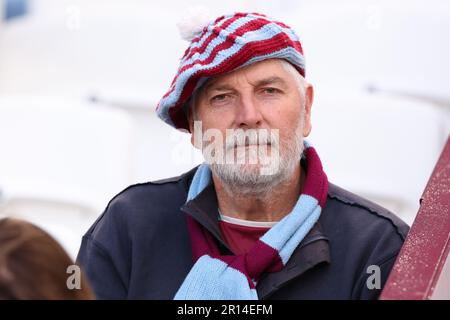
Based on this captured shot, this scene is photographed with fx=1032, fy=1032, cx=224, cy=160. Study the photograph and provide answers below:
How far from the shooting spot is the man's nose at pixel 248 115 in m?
1.86

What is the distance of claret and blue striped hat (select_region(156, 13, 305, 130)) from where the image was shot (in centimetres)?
186

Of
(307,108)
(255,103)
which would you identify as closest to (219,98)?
(255,103)

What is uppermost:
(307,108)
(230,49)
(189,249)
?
(230,49)

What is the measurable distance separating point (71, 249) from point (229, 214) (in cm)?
98

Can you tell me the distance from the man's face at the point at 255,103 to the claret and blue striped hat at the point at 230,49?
0.08 ft

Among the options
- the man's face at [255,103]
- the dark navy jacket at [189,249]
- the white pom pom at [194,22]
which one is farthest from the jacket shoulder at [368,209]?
the white pom pom at [194,22]

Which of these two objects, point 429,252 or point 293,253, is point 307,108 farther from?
point 429,252

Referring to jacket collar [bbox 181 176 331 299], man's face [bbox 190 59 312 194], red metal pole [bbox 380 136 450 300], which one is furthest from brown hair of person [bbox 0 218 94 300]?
man's face [bbox 190 59 312 194]

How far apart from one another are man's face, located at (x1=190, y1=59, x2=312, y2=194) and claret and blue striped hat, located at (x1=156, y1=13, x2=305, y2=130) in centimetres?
2

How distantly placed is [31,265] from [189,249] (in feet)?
2.32

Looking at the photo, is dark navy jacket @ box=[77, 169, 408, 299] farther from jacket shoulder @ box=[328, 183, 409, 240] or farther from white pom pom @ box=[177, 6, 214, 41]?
white pom pom @ box=[177, 6, 214, 41]

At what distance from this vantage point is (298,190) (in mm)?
1961

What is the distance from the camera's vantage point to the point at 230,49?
1863mm

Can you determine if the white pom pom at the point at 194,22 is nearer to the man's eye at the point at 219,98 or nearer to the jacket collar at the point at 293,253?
the man's eye at the point at 219,98
